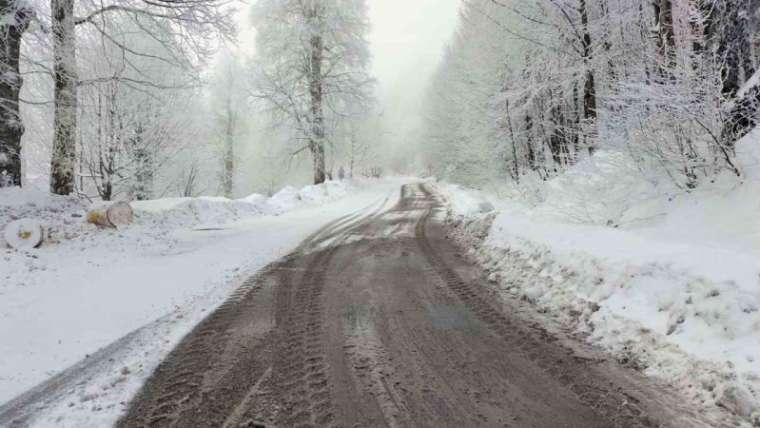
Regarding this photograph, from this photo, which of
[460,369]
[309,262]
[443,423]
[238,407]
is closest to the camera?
[443,423]

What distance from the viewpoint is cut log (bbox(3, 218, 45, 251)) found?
691 cm

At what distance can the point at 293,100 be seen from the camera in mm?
21344

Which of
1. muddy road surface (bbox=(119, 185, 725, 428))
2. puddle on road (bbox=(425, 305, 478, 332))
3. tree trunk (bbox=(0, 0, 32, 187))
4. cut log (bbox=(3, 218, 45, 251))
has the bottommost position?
muddy road surface (bbox=(119, 185, 725, 428))

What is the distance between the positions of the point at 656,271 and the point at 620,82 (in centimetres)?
316

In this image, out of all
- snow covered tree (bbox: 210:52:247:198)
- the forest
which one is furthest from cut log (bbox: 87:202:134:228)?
snow covered tree (bbox: 210:52:247:198)

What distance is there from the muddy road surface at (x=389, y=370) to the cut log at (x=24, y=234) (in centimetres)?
437

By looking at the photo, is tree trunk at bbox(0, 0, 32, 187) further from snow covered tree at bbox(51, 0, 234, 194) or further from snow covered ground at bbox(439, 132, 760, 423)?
snow covered ground at bbox(439, 132, 760, 423)

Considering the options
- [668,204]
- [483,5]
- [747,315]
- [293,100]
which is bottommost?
[747,315]

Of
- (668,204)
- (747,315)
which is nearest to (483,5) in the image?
(668,204)

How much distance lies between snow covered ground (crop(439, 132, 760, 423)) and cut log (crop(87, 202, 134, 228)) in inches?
299

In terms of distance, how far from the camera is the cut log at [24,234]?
272 inches

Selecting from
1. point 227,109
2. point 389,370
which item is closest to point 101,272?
point 389,370

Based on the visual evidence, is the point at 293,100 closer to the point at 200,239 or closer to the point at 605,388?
the point at 200,239

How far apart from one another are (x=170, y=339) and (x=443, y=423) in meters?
2.81
